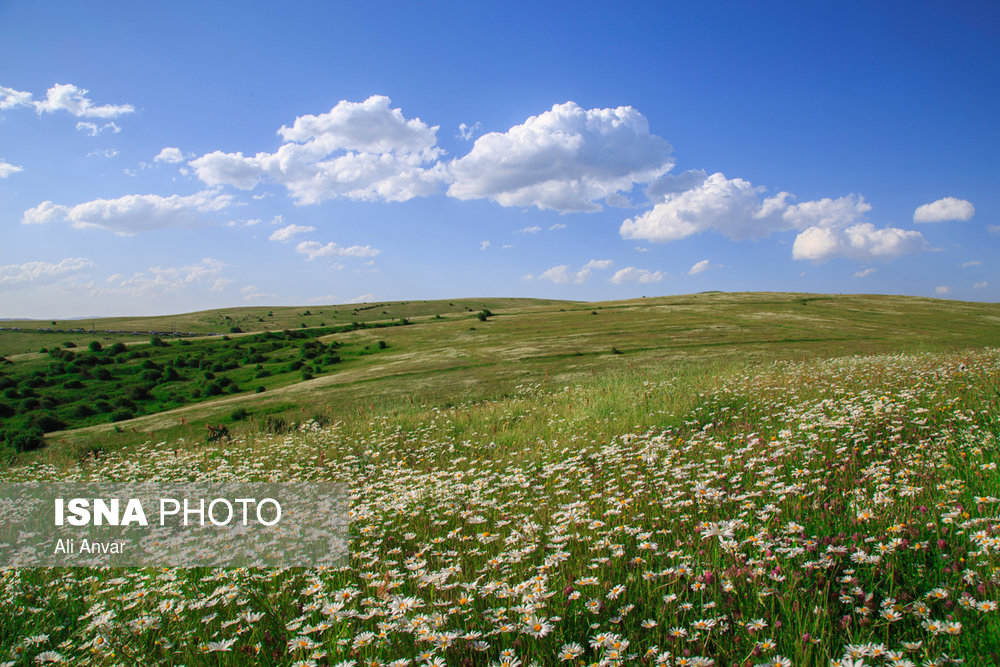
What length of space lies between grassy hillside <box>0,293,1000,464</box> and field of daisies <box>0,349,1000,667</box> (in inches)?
576

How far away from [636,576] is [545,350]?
111 ft

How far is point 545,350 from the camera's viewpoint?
37.6 m

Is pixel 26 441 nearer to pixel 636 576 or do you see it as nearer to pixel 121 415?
pixel 121 415

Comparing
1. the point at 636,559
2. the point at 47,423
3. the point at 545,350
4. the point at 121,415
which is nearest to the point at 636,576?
the point at 636,559

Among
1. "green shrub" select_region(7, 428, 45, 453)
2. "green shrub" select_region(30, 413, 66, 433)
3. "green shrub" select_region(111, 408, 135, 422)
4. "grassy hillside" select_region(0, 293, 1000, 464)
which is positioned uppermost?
"grassy hillside" select_region(0, 293, 1000, 464)

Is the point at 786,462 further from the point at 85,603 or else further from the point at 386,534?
the point at 85,603

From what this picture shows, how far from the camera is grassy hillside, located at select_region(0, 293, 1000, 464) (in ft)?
76.6

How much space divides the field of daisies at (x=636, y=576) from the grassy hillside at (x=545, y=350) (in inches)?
576

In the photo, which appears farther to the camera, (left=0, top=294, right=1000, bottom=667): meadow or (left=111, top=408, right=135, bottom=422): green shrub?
(left=111, top=408, right=135, bottom=422): green shrub

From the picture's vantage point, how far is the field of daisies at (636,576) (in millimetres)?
3133

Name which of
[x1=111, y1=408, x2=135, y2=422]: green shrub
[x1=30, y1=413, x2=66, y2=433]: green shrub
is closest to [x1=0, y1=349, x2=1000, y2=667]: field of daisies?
[x1=111, y1=408, x2=135, y2=422]: green shrub

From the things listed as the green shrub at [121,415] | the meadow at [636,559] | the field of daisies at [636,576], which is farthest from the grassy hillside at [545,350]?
the field of daisies at [636,576]

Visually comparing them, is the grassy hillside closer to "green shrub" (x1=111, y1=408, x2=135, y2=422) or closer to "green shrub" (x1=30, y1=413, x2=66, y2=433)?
"green shrub" (x1=111, y1=408, x2=135, y2=422)

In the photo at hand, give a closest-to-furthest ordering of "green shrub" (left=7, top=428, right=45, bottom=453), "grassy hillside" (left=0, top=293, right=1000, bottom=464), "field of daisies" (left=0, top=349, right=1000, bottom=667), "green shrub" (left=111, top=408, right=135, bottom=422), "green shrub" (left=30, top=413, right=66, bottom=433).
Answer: "field of daisies" (left=0, top=349, right=1000, bottom=667) → "green shrub" (left=7, top=428, right=45, bottom=453) → "grassy hillside" (left=0, top=293, right=1000, bottom=464) → "green shrub" (left=30, top=413, right=66, bottom=433) → "green shrub" (left=111, top=408, right=135, bottom=422)
